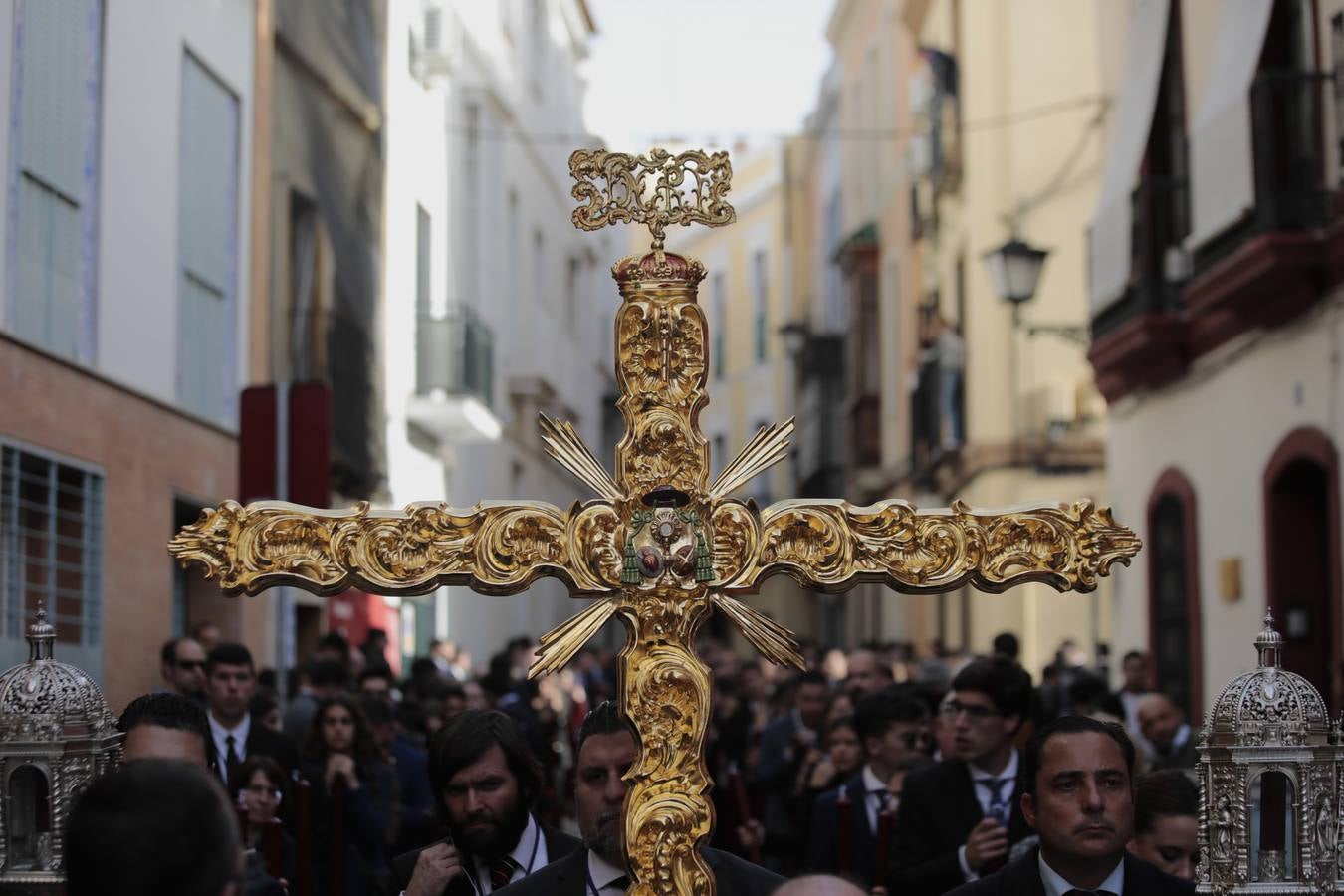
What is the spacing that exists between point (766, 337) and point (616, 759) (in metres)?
46.9

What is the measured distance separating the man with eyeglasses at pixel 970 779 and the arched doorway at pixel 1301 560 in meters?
7.02

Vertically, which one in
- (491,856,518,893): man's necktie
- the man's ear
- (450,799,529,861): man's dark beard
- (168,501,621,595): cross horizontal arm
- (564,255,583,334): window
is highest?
(564,255,583,334): window

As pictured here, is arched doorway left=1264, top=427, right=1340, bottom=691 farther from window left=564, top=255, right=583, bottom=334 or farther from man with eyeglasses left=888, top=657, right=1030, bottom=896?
window left=564, top=255, right=583, bottom=334

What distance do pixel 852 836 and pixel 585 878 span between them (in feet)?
10.5

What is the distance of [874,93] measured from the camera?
36562 millimetres

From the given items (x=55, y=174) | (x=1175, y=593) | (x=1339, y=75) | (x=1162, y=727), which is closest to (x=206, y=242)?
(x=55, y=174)

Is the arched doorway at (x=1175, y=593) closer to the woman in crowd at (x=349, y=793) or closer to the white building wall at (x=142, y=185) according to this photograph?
the white building wall at (x=142, y=185)

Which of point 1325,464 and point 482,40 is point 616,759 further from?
point 482,40

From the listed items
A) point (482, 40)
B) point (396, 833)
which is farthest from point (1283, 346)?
point (482, 40)

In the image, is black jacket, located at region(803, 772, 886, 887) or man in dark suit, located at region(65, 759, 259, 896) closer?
man in dark suit, located at region(65, 759, 259, 896)

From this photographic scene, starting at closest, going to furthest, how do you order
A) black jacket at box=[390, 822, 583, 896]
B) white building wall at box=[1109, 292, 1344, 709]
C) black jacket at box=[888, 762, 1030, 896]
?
black jacket at box=[390, 822, 583, 896], black jacket at box=[888, 762, 1030, 896], white building wall at box=[1109, 292, 1344, 709]

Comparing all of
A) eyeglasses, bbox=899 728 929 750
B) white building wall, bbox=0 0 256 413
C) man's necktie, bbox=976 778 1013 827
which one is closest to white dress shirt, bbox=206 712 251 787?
eyeglasses, bbox=899 728 929 750

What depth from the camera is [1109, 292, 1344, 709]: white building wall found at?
13.1 metres

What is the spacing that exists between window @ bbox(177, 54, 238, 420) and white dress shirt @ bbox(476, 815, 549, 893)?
9.03 meters
